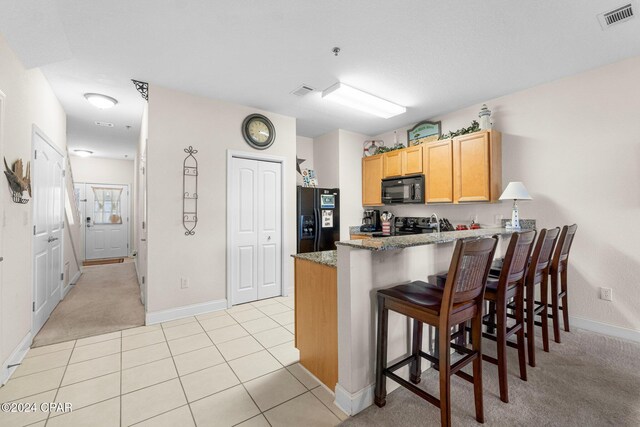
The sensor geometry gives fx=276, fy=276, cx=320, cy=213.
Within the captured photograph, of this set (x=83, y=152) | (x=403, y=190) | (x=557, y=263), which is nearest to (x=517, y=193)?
(x=557, y=263)

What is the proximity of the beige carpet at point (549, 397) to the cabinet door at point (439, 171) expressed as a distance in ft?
7.11

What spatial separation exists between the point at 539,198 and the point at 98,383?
463 cm

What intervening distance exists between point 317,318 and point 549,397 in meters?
1.62

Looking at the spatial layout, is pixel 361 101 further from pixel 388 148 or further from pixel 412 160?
pixel 388 148

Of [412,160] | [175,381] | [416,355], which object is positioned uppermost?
[412,160]

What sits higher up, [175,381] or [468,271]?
[468,271]

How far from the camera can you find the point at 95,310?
353 cm

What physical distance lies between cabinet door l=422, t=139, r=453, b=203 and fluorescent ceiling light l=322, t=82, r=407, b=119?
0.73 meters

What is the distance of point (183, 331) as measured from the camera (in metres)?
2.94

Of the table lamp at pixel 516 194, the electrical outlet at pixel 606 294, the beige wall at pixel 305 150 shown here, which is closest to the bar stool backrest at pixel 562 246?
the table lamp at pixel 516 194

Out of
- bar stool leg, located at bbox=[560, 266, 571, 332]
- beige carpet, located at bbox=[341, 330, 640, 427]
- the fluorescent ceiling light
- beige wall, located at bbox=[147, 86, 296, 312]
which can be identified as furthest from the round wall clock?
bar stool leg, located at bbox=[560, 266, 571, 332]

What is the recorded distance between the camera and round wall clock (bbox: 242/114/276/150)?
3.79 meters

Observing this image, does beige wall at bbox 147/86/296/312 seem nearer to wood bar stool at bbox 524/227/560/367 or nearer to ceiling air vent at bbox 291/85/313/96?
ceiling air vent at bbox 291/85/313/96

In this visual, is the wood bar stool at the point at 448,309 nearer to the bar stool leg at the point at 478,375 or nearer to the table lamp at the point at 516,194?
the bar stool leg at the point at 478,375
